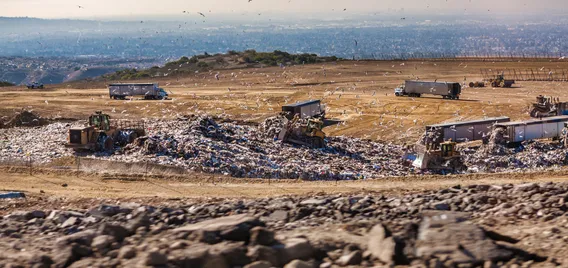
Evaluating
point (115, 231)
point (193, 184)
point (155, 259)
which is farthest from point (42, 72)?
point (155, 259)

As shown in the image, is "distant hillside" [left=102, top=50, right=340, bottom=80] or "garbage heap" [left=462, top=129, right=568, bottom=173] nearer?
"garbage heap" [left=462, top=129, right=568, bottom=173]

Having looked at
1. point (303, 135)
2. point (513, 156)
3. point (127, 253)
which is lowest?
point (513, 156)

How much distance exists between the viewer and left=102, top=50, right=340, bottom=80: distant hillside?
73.3 m

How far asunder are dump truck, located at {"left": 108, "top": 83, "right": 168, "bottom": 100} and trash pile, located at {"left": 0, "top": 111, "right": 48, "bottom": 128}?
429 inches

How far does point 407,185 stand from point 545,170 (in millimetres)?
5879

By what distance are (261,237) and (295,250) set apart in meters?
0.60

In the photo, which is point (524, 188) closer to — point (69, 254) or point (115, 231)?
point (115, 231)

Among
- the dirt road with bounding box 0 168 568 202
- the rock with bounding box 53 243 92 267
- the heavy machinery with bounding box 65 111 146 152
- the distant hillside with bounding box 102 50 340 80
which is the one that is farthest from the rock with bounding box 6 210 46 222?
the distant hillside with bounding box 102 50 340 80

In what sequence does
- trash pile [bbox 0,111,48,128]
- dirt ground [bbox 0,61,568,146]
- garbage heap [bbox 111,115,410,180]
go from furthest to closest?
dirt ground [bbox 0,61,568,146] → trash pile [bbox 0,111,48,128] → garbage heap [bbox 111,115,410,180]

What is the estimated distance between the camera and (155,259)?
8.69 m

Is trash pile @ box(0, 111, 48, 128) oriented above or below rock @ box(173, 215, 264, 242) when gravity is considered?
below

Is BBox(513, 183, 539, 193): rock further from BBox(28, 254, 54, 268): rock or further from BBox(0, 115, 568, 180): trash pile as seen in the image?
BBox(0, 115, 568, 180): trash pile

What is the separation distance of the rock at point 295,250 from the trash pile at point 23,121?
3057 centimetres

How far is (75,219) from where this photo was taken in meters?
11.5
